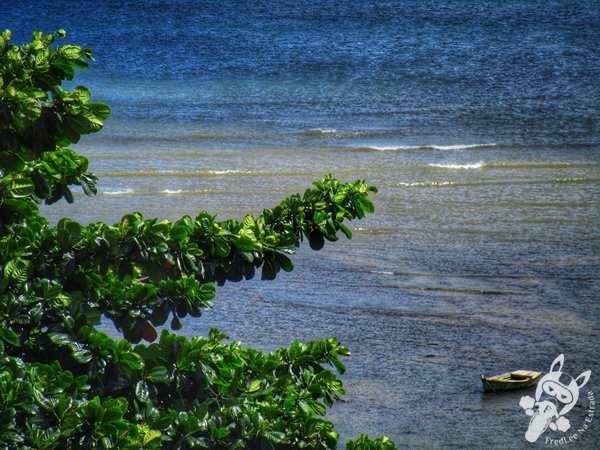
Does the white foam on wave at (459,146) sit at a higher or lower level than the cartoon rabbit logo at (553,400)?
higher

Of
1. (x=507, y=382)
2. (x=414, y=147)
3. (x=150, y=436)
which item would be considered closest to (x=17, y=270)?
(x=150, y=436)

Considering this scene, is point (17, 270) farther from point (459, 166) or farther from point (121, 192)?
point (459, 166)

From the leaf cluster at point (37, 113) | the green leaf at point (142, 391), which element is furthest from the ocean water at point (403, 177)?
the leaf cluster at point (37, 113)

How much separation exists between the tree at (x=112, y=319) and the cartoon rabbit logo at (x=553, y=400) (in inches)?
163

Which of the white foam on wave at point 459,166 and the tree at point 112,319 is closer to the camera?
the tree at point 112,319

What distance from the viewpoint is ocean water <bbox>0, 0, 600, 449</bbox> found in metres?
7.70

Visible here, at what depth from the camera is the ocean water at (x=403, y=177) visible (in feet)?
25.3

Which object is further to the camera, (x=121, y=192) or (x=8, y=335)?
(x=121, y=192)

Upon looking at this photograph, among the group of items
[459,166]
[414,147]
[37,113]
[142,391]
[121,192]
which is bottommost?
[121,192]

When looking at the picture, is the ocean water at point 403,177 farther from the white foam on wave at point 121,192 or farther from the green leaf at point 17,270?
the green leaf at point 17,270

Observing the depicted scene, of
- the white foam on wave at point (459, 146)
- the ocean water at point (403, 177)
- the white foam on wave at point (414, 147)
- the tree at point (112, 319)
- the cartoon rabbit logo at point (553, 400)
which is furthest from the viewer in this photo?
the white foam on wave at point (459, 146)

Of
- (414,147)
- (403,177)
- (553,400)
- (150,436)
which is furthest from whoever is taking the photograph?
(414,147)

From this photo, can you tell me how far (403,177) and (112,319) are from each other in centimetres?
1164

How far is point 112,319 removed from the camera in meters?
2.83
